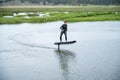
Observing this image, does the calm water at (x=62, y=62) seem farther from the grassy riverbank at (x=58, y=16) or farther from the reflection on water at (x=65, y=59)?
the grassy riverbank at (x=58, y=16)

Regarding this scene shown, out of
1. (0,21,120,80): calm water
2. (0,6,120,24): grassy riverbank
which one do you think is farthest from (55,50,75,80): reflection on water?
(0,6,120,24): grassy riverbank

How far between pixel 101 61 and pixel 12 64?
254 inches

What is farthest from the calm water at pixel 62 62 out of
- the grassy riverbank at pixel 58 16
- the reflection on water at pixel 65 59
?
the grassy riverbank at pixel 58 16

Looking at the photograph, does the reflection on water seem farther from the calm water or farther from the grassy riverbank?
the grassy riverbank

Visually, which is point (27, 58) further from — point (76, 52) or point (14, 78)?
point (14, 78)

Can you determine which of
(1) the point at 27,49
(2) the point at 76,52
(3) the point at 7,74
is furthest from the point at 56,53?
(3) the point at 7,74

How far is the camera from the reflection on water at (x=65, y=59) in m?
17.5

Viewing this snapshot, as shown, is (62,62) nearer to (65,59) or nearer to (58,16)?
(65,59)

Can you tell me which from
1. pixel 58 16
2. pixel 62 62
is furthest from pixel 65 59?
pixel 58 16

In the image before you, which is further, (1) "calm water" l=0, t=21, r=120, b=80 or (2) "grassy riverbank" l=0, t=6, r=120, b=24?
(2) "grassy riverbank" l=0, t=6, r=120, b=24

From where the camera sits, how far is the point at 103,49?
2530 centimetres

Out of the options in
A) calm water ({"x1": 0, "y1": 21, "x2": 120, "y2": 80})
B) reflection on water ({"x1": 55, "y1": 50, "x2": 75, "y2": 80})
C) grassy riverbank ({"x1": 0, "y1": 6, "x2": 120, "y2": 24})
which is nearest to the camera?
calm water ({"x1": 0, "y1": 21, "x2": 120, "y2": 80})

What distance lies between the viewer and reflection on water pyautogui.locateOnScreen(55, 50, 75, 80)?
17.5 metres

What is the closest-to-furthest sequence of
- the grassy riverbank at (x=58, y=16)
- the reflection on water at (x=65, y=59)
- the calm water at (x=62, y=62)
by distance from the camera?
1. the calm water at (x=62, y=62)
2. the reflection on water at (x=65, y=59)
3. the grassy riverbank at (x=58, y=16)
